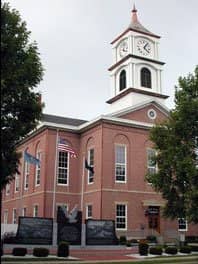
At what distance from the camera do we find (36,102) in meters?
19.3

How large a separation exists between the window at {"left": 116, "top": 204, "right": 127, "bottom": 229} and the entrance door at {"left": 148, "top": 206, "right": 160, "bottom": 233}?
292 centimetres

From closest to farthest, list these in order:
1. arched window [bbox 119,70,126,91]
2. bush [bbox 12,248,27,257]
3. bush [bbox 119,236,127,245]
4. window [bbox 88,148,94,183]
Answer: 1. bush [bbox 12,248,27,257]
2. bush [bbox 119,236,127,245]
3. window [bbox 88,148,94,183]
4. arched window [bbox 119,70,126,91]

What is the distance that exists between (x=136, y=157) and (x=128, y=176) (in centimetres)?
232

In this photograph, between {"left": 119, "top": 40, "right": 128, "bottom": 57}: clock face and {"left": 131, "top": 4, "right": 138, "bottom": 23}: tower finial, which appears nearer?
{"left": 119, "top": 40, "right": 128, "bottom": 57}: clock face

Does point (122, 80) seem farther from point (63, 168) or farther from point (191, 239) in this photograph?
point (191, 239)

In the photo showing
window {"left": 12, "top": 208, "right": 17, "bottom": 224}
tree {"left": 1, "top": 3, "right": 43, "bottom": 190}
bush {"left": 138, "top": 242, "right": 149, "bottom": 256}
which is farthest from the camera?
window {"left": 12, "top": 208, "right": 17, "bottom": 224}

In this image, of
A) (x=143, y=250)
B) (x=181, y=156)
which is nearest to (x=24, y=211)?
(x=143, y=250)

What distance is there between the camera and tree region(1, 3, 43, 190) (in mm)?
17812

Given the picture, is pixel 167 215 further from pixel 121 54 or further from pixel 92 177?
pixel 121 54

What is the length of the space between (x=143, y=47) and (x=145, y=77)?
4.69 metres

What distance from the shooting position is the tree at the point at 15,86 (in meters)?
17.8

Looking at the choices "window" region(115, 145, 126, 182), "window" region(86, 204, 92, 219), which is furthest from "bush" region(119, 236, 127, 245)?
"window" region(115, 145, 126, 182)

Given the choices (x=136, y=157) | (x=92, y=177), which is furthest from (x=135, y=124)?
(x=92, y=177)

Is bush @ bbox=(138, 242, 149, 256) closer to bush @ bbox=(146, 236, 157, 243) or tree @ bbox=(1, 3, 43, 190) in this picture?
bush @ bbox=(146, 236, 157, 243)
